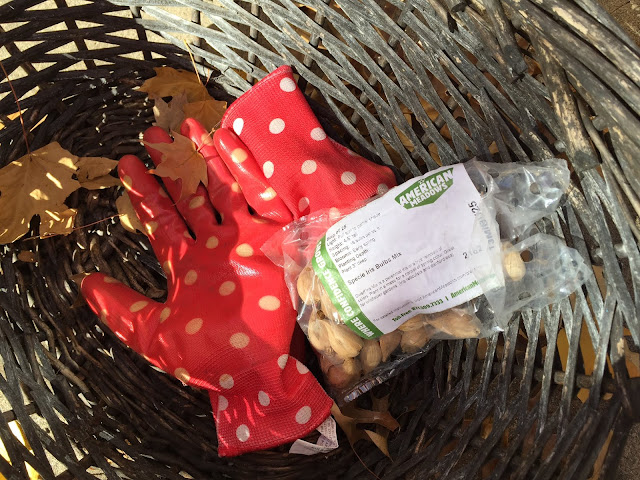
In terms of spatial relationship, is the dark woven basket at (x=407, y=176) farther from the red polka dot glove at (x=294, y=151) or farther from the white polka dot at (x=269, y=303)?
the white polka dot at (x=269, y=303)

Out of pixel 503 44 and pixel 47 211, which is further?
pixel 47 211

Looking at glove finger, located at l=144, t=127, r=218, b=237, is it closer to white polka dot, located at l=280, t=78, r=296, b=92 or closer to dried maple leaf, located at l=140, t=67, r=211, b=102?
dried maple leaf, located at l=140, t=67, r=211, b=102

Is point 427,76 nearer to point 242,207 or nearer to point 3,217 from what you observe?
point 242,207

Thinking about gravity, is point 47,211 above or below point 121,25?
below

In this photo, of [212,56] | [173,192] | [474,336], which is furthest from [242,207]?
[474,336]

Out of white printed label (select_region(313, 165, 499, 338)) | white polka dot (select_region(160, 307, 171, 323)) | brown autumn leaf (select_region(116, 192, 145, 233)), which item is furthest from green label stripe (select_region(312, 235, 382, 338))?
brown autumn leaf (select_region(116, 192, 145, 233))

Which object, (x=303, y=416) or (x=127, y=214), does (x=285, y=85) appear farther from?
(x=303, y=416)
